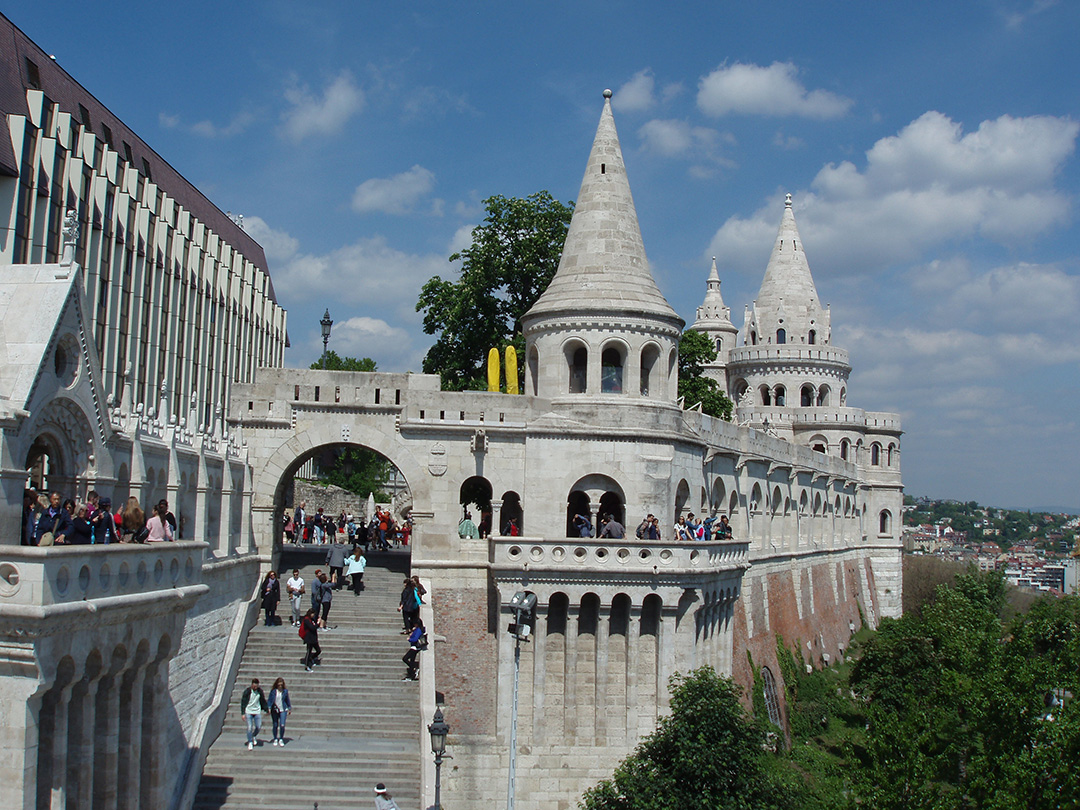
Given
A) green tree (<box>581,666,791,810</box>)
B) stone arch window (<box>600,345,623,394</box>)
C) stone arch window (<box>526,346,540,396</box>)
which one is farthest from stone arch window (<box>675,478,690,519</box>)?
green tree (<box>581,666,791,810</box>)

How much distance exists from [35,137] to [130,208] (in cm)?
645

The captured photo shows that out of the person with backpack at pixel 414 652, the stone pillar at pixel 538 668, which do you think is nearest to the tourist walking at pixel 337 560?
the person with backpack at pixel 414 652

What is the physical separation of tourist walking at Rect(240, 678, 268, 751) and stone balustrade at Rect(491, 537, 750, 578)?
6450mm

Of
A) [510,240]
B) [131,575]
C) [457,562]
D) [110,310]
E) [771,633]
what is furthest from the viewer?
[510,240]

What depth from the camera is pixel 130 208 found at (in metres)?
36.2

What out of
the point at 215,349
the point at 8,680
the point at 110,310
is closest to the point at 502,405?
the point at 110,310

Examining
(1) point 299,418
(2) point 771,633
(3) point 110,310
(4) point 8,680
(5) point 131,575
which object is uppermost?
(3) point 110,310

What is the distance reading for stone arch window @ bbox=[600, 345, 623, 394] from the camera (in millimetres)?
29250

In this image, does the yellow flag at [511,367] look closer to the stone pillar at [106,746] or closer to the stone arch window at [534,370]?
the stone arch window at [534,370]

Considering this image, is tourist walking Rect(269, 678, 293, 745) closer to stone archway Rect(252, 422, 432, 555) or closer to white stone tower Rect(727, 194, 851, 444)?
stone archway Rect(252, 422, 432, 555)

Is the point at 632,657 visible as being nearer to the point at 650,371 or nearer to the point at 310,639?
the point at 310,639

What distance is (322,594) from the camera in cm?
2514

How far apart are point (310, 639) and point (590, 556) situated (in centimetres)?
660

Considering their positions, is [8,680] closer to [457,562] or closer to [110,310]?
[457,562]
